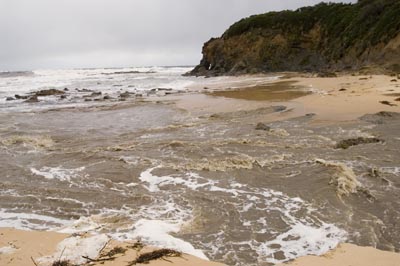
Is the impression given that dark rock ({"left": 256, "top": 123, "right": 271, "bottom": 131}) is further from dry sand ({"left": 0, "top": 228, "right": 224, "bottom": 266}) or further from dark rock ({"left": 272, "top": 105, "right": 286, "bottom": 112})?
dry sand ({"left": 0, "top": 228, "right": 224, "bottom": 266})

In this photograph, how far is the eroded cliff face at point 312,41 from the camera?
29.7 m

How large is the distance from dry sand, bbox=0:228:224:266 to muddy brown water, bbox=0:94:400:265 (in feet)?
1.30

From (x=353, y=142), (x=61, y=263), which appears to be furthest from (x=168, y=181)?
(x=353, y=142)

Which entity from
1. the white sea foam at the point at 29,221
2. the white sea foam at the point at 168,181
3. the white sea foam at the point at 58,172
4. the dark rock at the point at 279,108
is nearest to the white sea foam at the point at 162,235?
the white sea foam at the point at 29,221

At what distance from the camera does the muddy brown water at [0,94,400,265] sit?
4.76m

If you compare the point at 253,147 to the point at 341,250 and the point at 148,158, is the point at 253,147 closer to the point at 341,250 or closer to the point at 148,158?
the point at 148,158

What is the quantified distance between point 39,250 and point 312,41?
44972 millimetres

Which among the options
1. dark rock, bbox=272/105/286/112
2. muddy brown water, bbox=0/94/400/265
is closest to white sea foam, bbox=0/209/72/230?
muddy brown water, bbox=0/94/400/265

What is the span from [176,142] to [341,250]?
6.15 meters

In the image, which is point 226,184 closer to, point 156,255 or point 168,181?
point 168,181

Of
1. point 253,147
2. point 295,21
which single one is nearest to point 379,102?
point 253,147

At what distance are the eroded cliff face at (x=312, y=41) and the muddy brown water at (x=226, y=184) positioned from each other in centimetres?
2033

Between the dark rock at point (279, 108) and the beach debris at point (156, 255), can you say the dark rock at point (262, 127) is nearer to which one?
the dark rock at point (279, 108)

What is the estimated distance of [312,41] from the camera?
4481 centimetres
